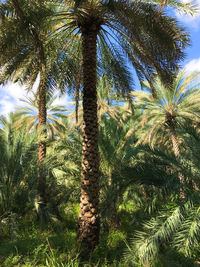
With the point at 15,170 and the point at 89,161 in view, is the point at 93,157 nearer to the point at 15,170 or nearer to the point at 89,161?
the point at 89,161

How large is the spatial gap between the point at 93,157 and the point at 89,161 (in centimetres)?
18

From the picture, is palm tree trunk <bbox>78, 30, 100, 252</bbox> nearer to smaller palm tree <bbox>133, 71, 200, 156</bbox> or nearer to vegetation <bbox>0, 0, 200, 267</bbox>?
vegetation <bbox>0, 0, 200, 267</bbox>

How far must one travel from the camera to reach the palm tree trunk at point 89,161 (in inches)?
279

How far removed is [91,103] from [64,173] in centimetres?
421

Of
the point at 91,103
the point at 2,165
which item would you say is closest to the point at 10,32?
the point at 91,103

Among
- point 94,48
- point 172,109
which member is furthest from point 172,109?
point 94,48

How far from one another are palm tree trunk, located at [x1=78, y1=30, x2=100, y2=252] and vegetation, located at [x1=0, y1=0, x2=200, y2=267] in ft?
0.10

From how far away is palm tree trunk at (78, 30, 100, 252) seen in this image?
23.2 feet

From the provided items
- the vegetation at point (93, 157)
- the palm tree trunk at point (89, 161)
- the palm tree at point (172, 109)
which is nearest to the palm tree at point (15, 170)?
the vegetation at point (93, 157)

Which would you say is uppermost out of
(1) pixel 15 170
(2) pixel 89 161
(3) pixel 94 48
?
(3) pixel 94 48

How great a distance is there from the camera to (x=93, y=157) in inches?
292

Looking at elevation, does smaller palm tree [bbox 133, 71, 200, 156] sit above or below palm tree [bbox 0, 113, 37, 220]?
above

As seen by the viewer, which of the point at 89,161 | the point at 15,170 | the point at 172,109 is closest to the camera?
the point at 89,161

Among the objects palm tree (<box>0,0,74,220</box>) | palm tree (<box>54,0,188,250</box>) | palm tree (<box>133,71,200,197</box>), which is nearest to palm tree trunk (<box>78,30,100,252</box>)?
palm tree (<box>54,0,188,250</box>)
